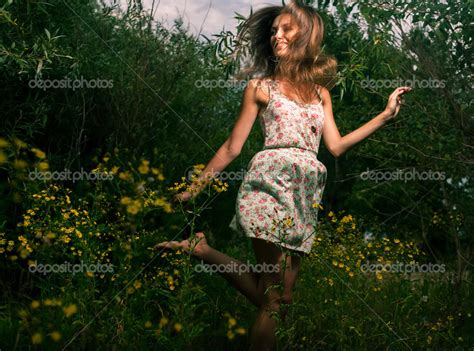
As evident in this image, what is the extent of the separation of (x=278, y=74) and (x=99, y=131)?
7.92 feet

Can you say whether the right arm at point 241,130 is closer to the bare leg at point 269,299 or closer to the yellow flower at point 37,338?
the bare leg at point 269,299

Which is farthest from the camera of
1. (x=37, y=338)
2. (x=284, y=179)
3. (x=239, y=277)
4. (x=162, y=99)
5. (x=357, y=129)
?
(x=162, y=99)

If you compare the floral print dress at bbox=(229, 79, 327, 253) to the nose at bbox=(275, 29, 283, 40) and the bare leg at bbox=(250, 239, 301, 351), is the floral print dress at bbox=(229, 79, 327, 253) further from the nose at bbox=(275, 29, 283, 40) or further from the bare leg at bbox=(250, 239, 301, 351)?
the nose at bbox=(275, 29, 283, 40)

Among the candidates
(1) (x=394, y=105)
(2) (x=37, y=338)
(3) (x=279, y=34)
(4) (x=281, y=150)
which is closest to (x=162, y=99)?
(3) (x=279, y=34)

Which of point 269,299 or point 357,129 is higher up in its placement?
point 357,129

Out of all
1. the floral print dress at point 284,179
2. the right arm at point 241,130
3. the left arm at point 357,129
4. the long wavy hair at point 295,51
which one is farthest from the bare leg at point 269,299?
the long wavy hair at point 295,51

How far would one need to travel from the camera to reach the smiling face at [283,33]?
3.78 metres

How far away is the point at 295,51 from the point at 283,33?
0.16 m

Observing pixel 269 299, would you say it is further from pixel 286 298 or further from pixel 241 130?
pixel 241 130

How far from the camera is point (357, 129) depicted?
3721 mm

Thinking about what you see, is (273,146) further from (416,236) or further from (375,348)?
(416,236)

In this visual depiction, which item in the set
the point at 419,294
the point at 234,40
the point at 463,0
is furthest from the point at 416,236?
the point at 234,40

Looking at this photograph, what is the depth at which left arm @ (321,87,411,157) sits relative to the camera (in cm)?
362

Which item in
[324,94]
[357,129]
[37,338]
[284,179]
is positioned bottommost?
[37,338]
